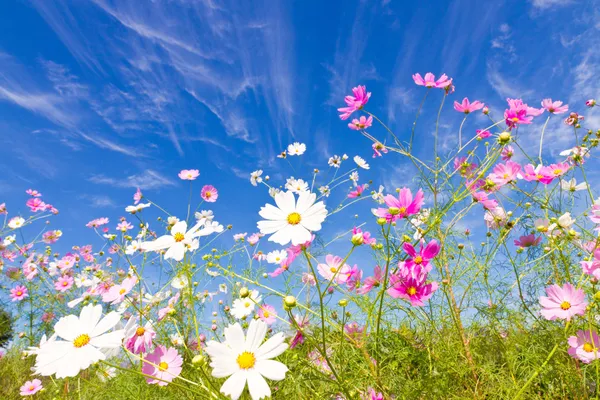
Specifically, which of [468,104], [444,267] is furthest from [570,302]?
[468,104]

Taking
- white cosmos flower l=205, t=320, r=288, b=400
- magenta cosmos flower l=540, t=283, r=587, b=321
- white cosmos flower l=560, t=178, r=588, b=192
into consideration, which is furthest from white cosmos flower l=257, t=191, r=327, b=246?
white cosmos flower l=560, t=178, r=588, b=192

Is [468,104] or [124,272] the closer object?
[468,104]

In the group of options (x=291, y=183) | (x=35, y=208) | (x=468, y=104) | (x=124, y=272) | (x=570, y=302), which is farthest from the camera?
(x=35, y=208)

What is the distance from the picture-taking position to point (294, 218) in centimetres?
73

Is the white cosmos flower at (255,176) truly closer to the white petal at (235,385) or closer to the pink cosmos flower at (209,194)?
the pink cosmos flower at (209,194)

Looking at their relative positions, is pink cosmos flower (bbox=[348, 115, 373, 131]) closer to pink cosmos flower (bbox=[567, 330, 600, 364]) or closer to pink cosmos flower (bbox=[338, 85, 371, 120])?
pink cosmos flower (bbox=[338, 85, 371, 120])

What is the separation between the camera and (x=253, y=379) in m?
0.58

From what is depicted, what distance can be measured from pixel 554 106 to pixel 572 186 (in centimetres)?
40

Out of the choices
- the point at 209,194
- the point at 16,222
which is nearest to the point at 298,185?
the point at 209,194

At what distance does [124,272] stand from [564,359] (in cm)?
250

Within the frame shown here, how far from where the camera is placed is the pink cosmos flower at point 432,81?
1.69 m

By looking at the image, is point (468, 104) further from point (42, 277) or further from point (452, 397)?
point (42, 277)

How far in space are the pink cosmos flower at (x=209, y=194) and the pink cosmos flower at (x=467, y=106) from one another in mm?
1357

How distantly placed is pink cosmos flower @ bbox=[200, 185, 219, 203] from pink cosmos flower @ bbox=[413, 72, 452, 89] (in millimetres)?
1248
